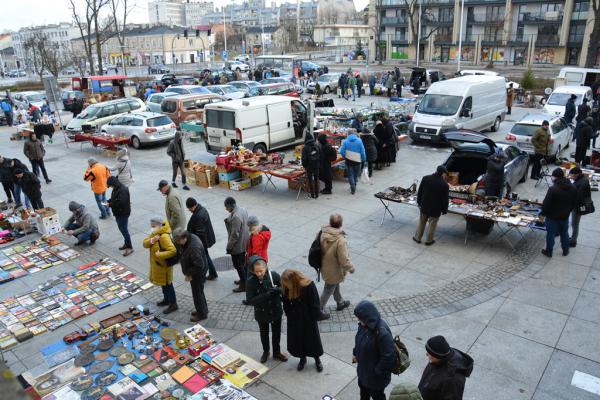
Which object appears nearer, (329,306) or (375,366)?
(375,366)

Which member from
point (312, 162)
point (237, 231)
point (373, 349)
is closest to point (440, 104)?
point (312, 162)

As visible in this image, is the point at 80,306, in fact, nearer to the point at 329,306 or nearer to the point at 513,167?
the point at 329,306

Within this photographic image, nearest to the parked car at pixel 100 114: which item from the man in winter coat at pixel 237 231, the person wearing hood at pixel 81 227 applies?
the person wearing hood at pixel 81 227

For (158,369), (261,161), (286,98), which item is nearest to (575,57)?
(286,98)

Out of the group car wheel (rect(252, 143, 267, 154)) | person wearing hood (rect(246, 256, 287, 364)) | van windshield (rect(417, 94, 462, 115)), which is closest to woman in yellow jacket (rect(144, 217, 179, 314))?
person wearing hood (rect(246, 256, 287, 364))

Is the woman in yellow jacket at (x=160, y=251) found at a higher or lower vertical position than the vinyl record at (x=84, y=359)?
higher

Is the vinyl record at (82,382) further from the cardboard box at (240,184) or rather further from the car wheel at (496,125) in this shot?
the car wheel at (496,125)

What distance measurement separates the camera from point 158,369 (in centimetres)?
606

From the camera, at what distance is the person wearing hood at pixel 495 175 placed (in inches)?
389

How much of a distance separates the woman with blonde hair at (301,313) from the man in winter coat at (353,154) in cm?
747

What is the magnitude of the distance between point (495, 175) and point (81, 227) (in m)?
9.03

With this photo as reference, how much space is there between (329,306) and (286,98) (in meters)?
10.9

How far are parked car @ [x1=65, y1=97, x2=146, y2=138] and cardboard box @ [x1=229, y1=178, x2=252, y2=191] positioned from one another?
33.4 ft

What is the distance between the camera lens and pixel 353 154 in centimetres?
1251
